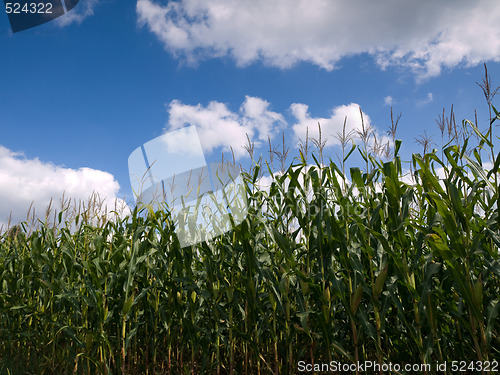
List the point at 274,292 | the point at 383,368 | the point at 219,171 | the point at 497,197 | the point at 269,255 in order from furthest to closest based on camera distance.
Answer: the point at 219,171 < the point at 269,255 < the point at 274,292 < the point at 383,368 < the point at 497,197

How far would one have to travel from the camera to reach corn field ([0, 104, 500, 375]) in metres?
2.34

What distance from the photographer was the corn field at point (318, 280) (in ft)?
7.68

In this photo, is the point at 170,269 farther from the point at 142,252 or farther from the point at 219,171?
the point at 219,171

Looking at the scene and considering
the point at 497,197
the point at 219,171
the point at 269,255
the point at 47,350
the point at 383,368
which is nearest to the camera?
the point at 497,197

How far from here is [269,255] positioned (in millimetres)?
2943

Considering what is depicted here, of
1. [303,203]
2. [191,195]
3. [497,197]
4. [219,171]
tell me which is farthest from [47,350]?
[497,197]

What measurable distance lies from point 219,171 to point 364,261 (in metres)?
1.67

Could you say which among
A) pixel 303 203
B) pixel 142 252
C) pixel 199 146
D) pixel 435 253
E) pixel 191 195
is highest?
pixel 199 146

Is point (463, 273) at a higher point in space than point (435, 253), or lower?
lower

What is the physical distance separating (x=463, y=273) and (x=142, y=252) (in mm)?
2738

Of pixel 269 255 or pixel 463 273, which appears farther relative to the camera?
pixel 269 255

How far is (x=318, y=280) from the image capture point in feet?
8.99

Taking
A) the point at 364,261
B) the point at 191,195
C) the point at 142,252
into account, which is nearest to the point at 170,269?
the point at 142,252

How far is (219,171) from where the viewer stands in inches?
143
